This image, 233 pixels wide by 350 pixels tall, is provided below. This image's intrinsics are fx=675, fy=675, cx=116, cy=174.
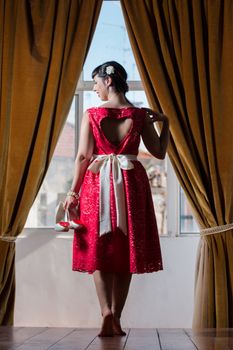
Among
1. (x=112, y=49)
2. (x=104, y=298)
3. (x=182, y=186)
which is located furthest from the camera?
(x=112, y=49)

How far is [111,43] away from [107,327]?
2.19 meters

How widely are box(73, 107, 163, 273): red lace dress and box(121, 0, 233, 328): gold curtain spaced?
2.91 feet


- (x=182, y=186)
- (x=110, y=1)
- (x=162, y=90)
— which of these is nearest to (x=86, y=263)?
(x=182, y=186)

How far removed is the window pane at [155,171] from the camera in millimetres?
4645

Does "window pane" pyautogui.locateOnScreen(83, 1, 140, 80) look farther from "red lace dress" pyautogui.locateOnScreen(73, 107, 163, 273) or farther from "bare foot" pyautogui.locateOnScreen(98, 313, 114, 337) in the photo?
"bare foot" pyautogui.locateOnScreen(98, 313, 114, 337)

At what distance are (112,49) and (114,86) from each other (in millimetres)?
1312

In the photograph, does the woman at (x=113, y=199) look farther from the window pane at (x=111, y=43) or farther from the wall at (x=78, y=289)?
the window pane at (x=111, y=43)

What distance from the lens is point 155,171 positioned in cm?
575

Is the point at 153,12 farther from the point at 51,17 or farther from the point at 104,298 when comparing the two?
the point at 104,298

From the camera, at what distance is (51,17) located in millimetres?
4355

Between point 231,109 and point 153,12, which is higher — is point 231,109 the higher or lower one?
the lower one

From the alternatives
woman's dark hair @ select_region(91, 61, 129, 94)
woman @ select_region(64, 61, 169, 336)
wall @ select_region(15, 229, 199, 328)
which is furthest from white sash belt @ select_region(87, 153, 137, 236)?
wall @ select_region(15, 229, 199, 328)

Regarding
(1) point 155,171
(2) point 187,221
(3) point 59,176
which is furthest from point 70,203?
(1) point 155,171

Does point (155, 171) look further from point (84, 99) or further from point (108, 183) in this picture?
point (108, 183)
